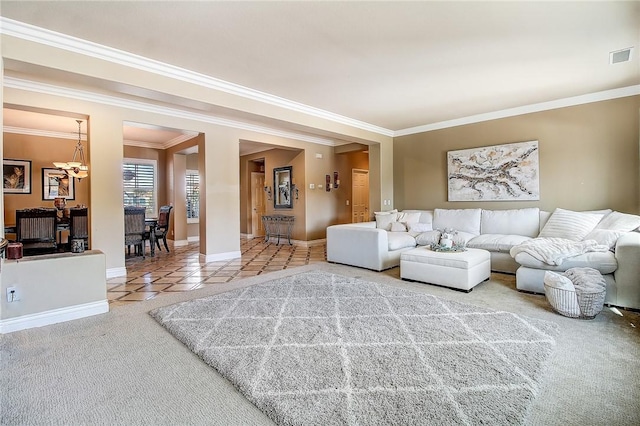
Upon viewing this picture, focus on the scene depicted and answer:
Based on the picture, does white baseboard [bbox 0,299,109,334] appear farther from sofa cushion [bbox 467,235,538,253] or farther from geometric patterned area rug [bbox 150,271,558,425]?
sofa cushion [bbox 467,235,538,253]

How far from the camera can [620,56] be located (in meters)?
3.44

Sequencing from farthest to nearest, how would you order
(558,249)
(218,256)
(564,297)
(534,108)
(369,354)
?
(218,256) → (534,108) → (558,249) → (564,297) → (369,354)

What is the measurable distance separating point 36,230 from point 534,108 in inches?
322

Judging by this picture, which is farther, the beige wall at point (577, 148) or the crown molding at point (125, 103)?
the beige wall at point (577, 148)

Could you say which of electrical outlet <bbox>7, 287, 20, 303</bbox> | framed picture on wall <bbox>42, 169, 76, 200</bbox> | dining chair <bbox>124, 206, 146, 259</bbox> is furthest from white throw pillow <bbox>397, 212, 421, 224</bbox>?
framed picture on wall <bbox>42, 169, 76, 200</bbox>

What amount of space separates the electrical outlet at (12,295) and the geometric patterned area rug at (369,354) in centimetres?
117

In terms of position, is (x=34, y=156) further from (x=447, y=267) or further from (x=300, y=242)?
(x=447, y=267)

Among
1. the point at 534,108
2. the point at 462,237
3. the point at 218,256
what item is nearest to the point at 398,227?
the point at 462,237

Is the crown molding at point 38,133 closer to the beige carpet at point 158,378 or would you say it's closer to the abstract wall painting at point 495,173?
the beige carpet at point 158,378

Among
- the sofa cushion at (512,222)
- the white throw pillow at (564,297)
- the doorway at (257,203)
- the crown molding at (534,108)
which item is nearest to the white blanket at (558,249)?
the white throw pillow at (564,297)

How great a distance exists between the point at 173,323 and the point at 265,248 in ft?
15.2

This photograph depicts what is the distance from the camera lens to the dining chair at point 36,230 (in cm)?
475

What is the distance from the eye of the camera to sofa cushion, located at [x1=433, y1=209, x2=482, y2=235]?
5387 millimetres

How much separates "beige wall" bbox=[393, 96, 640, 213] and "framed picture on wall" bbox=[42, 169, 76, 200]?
798 centimetres
